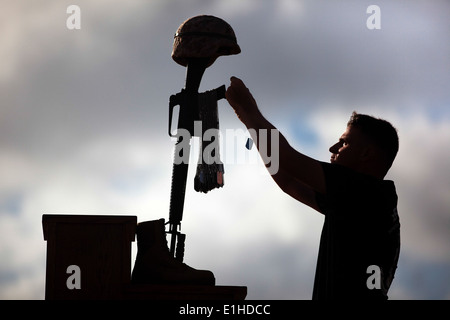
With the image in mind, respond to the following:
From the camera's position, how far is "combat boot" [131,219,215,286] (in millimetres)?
4105

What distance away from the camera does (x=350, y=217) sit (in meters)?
3.45

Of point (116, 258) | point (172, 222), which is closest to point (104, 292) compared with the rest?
point (116, 258)

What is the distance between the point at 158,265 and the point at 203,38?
1.42m

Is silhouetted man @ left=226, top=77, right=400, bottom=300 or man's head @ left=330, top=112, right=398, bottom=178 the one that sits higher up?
man's head @ left=330, top=112, right=398, bottom=178

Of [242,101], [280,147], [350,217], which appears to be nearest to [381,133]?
[350,217]

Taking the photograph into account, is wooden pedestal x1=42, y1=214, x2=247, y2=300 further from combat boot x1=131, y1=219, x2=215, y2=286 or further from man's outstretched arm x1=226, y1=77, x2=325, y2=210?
man's outstretched arm x1=226, y1=77, x2=325, y2=210

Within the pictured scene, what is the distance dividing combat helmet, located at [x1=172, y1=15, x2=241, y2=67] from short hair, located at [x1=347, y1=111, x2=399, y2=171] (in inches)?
44.0

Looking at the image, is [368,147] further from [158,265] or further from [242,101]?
[158,265]

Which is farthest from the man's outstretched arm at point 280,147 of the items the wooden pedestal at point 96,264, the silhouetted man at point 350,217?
the wooden pedestal at point 96,264

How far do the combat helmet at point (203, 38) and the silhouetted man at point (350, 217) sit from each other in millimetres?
909

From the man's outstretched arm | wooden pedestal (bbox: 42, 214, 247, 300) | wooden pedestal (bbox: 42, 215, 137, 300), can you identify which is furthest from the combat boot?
the man's outstretched arm

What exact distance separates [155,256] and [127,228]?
0.89ft
